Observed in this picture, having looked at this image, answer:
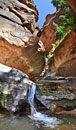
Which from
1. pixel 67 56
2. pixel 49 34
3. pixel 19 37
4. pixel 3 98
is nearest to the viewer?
pixel 3 98

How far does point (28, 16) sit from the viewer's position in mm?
11781

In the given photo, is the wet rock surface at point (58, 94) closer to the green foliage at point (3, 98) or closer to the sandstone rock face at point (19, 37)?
the green foliage at point (3, 98)

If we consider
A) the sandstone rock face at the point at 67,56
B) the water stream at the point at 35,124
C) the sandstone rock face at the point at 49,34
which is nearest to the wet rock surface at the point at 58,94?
the sandstone rock face at the point at 67,56

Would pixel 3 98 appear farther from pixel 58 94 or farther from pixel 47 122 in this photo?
pixel 58 94

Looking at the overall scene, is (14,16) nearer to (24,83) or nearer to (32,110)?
(24,83)

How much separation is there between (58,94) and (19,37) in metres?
7.12

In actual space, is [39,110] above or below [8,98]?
below

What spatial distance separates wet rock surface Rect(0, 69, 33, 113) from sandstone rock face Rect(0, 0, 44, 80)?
400cm

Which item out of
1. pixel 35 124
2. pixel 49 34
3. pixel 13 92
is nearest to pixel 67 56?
pixel 13 92

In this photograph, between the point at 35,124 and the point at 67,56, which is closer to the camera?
the point at 35,124

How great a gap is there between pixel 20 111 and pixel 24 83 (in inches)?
70.9

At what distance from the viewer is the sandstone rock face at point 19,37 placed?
9.72 metres

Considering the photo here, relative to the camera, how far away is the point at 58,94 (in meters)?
7.74

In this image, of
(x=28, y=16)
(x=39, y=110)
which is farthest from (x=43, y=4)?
Answer: (x=39, y=110)
